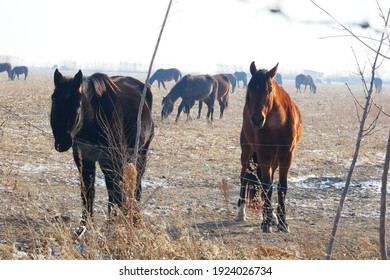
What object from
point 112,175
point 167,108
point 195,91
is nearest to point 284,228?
point 112,175

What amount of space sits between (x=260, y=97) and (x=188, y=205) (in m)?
2.13

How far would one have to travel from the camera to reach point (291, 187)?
27.8ft

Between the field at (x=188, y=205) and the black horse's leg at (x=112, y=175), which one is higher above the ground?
the black horse's leg at (x=112, y=175)

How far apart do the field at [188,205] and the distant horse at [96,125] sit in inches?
15.3

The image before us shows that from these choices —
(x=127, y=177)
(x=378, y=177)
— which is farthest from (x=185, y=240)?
(x=378, y=177)

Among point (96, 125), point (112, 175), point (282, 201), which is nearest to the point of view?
point (96, 125)

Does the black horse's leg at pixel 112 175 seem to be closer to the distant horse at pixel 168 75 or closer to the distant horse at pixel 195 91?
the distant horse at pixel 195 91

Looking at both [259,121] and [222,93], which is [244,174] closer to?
[259,121]

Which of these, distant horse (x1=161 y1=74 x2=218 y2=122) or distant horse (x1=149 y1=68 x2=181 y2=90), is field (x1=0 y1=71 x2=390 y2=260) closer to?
distant horse (x1=161 y1=74 x2=218 y2=122)

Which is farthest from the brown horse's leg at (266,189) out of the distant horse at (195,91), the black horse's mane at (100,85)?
the distant horse at (195,91)

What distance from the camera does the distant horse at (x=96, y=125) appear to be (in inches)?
180

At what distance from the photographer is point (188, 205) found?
698 cm

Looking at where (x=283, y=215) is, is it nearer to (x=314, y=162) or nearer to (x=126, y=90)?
(x=126, y=90)

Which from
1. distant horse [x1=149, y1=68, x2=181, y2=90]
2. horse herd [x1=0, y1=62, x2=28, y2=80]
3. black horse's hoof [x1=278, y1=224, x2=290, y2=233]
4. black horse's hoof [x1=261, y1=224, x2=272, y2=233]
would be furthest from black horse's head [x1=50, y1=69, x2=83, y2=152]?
horse herd [x1=0, y1=62, x2=28, y2=80]
